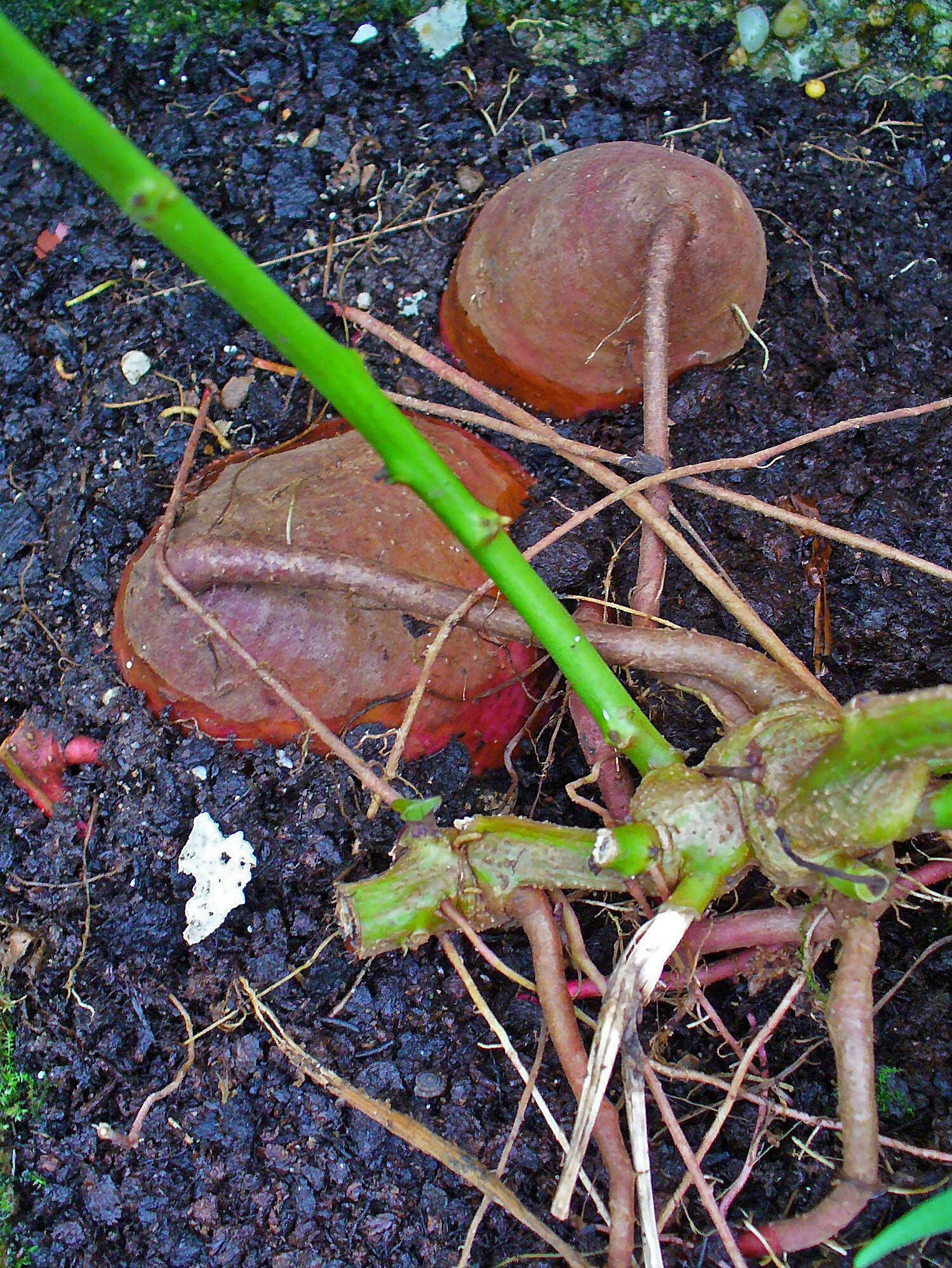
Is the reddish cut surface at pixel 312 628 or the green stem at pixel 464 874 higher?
the reddish cut surface at pixel 312 628

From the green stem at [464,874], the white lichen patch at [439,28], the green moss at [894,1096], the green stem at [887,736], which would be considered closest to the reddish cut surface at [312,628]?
the green stem at [464,874]

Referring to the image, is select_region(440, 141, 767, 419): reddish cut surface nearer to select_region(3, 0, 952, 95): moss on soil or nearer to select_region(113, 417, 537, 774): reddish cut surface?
select_region(113, 417, 537, 774): reddish cut surface

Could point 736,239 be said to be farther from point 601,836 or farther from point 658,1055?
point 658,1055

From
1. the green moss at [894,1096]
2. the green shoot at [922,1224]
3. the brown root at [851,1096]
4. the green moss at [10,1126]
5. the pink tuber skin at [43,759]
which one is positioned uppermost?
the pink tuber skin at [43,759]

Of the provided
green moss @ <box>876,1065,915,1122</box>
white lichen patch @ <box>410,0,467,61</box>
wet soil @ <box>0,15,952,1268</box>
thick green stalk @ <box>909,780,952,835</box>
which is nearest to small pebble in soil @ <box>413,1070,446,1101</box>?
wet soil @ <box>0,15,952,1268</box>

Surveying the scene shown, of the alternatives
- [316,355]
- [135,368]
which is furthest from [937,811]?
[135,368]

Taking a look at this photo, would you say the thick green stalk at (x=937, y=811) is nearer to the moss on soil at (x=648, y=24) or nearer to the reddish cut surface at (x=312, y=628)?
the reddish cut surface at (x=312, y=628)

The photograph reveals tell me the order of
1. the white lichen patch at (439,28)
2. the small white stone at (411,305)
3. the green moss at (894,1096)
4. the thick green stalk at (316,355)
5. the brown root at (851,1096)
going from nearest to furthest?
1. the thick green stalk at (316,355)
2. the brown root at (851,1096)
3. the green moss at (894,1096)
4. the small white stone at (411,305)
5. the white lichen patch at (439,28)
